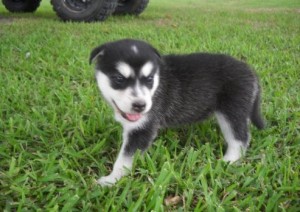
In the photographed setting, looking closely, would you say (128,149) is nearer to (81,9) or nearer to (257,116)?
(257,116)

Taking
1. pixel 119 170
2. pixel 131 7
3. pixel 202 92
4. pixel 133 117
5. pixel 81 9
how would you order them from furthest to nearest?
pixel 131 7
pixel 81 9
pixel 202 92
pixel 133 117
pixel 119 170

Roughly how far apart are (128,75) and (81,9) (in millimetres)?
6430

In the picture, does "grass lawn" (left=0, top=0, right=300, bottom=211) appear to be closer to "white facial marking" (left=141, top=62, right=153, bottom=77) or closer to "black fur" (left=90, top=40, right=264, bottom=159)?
"black fur" (left=90, top=40, right=264, bottom=159)

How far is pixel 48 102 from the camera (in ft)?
13.2

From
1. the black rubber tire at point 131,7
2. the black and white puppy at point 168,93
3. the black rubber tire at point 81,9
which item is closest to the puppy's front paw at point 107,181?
the black and white puppy at point 168,93

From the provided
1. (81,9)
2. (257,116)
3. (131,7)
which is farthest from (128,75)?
(131,7)

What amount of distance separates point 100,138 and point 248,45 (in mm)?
4141

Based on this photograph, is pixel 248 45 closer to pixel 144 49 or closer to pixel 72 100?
pixel 72 100

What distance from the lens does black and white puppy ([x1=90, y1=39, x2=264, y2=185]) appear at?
9.09 feet

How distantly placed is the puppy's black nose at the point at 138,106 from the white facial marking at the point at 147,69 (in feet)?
0.74

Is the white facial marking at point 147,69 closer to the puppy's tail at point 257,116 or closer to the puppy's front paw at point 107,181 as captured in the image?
the puppy's front paw at point 107,181

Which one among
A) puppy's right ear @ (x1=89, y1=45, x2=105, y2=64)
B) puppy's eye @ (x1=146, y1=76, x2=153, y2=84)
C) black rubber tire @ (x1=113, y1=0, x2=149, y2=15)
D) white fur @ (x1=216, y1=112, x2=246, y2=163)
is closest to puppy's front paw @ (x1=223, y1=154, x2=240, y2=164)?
white fur @ (x1=216, y1=112, x2=246, y2=163)

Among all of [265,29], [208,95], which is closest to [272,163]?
[208,95]

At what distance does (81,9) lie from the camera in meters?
8.75
